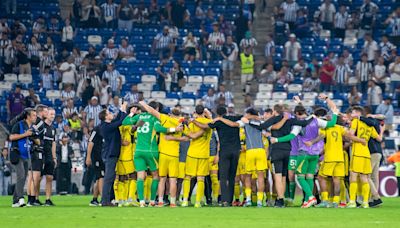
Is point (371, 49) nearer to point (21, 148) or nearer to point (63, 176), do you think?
point (63, 176)

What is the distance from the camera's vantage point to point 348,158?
2805 centimetres

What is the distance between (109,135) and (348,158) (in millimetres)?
5275

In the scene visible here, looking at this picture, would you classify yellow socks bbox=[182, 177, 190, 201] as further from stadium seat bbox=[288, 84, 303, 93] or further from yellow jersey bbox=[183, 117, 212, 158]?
stadium seat bbox=[288, 84, 303, 93]

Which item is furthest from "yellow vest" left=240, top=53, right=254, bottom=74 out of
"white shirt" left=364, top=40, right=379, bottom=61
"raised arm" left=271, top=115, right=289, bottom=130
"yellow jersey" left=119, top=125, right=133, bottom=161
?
"raised arm" left=271, top=115, right=289, bottom=130

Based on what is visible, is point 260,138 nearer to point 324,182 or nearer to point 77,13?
point 324,182

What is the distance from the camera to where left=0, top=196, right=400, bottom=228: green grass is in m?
20.8

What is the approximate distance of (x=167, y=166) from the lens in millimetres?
27172

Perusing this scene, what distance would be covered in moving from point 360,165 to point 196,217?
540cm

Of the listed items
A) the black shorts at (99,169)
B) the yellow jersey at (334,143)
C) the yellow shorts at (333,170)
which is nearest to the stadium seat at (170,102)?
the black shorts at (99,169)

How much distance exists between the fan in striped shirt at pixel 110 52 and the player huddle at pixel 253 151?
58.5ft

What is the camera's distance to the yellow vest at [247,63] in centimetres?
4356

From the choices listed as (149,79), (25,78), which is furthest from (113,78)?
(25,78)

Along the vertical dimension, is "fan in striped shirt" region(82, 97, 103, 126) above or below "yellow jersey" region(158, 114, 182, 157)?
above

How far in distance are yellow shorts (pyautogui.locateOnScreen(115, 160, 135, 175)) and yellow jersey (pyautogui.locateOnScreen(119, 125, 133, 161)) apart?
9 cm
